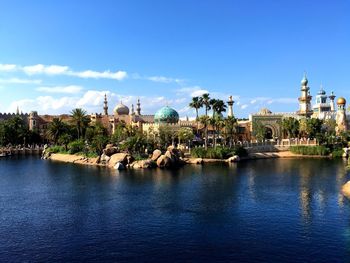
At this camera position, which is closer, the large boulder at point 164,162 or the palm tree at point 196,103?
the large boulder at point 164,162

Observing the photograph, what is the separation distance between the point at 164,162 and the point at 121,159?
7.74 meters

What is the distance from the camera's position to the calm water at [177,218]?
85.7 feet

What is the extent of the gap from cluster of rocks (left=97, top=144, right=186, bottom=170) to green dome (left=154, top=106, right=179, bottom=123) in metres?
36.4

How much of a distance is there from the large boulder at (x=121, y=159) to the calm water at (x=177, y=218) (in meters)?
14.2

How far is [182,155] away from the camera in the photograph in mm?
79938

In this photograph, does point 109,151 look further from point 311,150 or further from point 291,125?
point 291,125

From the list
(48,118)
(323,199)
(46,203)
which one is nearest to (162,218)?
(46,203)

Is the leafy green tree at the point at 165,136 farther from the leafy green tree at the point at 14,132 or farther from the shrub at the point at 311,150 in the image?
the leafy green tree at the point at 14,132

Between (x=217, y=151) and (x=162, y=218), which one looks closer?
(x=162, y=218)

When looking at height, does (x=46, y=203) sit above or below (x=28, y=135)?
below

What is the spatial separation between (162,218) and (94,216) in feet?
19.8

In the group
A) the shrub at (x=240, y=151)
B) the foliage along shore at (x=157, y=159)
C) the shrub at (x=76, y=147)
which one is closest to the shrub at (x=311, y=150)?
the foliage along shore at (x=157, y=159)

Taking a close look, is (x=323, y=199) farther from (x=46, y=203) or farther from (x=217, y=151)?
(x=217, y=151)

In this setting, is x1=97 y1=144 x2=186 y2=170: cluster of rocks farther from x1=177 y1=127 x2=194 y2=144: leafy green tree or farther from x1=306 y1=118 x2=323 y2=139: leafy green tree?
x1=306 y1=118 x2=323 y2=139: leafy green tree
